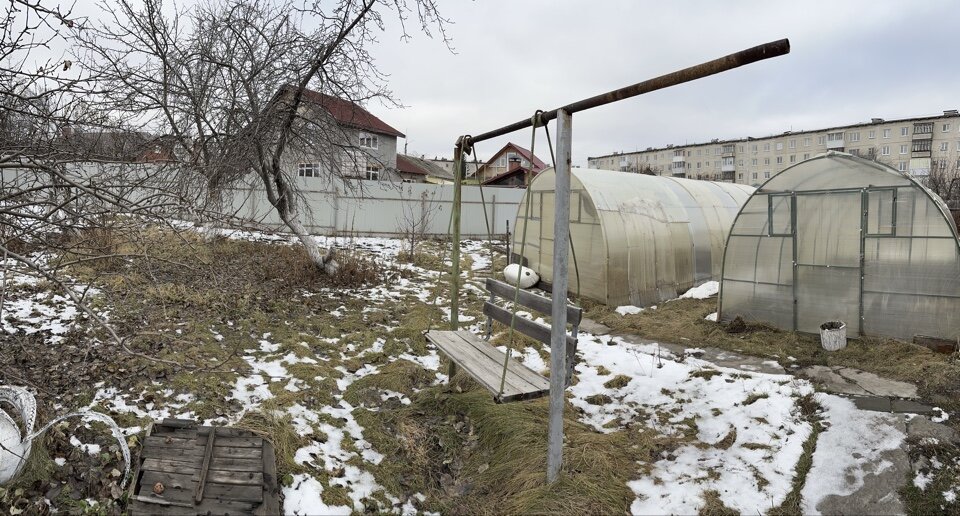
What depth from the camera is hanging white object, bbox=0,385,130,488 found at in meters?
2.98

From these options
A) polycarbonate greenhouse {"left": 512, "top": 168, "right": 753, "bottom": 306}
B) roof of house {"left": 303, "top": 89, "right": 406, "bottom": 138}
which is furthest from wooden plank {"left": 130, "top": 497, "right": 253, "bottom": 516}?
roof of house {"left": 303, "top": 89, "right": 406, "bottom": 138}

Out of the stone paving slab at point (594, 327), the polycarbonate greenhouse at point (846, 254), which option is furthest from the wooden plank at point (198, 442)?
the polycarbonate greenhouse at point (846, 254)

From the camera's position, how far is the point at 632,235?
9789 mm

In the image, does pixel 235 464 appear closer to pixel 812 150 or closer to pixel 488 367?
pixel 488 367

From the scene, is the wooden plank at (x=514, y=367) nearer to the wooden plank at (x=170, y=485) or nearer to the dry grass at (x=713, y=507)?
the dry grass at (x=713, y=507)

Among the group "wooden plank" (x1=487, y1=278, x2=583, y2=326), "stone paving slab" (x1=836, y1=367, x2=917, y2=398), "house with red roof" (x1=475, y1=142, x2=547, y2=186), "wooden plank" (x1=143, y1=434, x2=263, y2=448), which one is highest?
"house with red roof" (x1=475, y1=142, x2=547, y2=186)

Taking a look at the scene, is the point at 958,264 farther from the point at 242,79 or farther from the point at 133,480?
the point at 242,79

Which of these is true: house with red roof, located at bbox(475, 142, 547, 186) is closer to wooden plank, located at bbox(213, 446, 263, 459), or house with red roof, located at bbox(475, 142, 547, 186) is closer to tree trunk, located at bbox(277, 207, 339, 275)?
tree trunk, located at bbox(277, 207, 339, 275)

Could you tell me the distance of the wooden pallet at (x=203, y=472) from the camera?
2824 mm

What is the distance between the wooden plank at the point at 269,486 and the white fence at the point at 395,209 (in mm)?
13846

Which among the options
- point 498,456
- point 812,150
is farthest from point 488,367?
point 812,150

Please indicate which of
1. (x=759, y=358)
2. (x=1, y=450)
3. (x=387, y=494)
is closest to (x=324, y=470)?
(x=387, y=494)

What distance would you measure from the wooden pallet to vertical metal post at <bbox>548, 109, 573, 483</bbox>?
1694mm

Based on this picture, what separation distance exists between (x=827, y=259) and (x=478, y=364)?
5.87 meters
